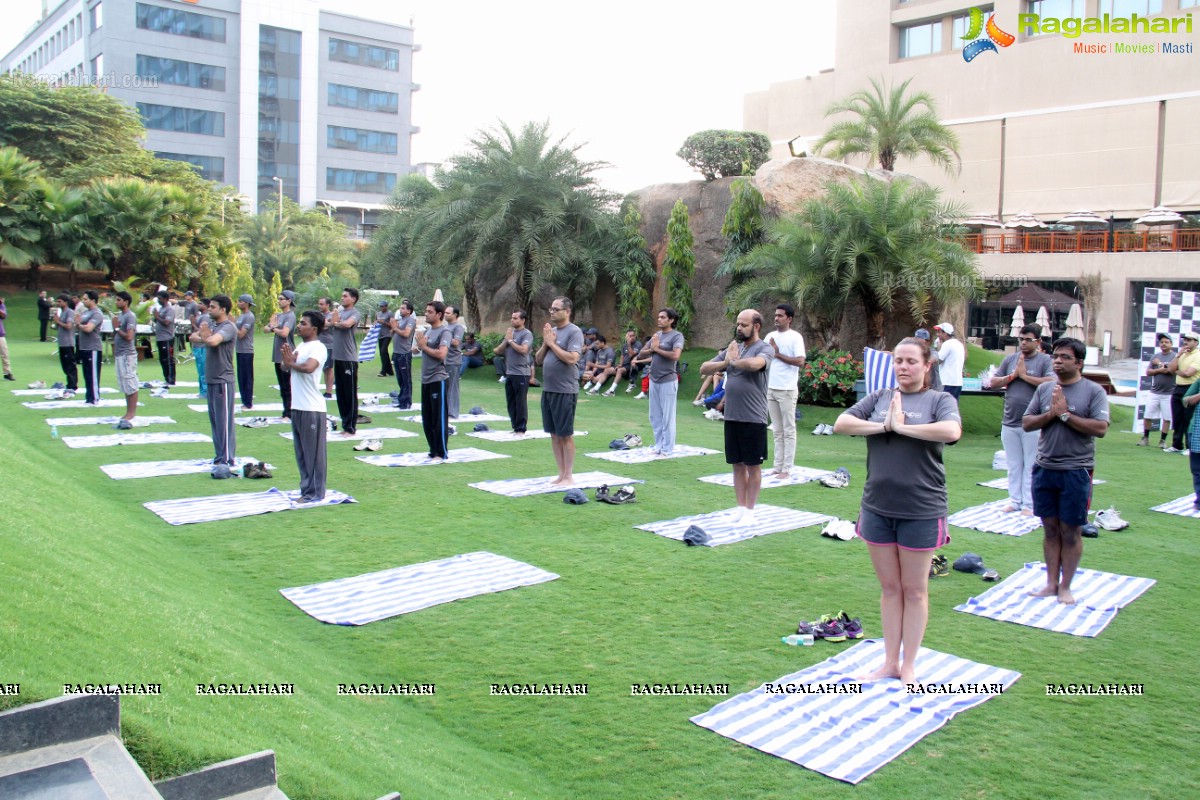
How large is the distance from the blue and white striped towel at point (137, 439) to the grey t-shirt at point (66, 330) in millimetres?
5261

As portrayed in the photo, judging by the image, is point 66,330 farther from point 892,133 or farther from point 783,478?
point 892,133

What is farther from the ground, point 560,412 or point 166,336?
point 166,336

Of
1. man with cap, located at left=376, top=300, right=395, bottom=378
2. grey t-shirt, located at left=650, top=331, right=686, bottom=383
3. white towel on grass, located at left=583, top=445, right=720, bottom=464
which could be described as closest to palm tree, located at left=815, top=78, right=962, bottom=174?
man with cap, located at left=376, top=300, right=395, bottom=378

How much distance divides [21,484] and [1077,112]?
3908 centimetres

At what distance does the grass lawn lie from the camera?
3887mm

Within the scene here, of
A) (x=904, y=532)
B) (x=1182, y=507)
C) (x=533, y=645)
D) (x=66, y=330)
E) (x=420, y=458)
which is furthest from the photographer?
(x=66, y=330)

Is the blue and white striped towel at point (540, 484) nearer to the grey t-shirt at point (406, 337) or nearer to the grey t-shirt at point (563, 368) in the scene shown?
the grey t-shirt at point (563, 368)

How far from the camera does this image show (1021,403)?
8938mm

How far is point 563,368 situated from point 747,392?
2.31m

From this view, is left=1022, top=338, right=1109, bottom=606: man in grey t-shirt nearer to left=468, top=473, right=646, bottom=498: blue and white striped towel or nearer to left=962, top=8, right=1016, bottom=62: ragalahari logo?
left=468, top=473, right=646, bottom=498: blue and white striped towel

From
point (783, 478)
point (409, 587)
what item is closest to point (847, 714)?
point (409, 587)

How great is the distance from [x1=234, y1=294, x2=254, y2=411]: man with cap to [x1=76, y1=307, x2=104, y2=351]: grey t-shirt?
2.10 m

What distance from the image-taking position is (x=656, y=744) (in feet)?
14.2

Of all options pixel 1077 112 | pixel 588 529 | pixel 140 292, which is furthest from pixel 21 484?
pixel 1077 112
